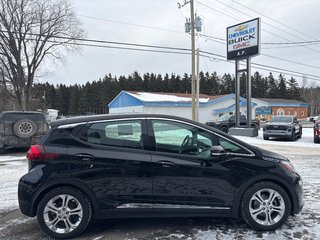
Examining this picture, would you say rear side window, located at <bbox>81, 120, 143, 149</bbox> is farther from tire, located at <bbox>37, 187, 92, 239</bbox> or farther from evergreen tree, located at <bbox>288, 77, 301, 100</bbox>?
evergreen tree, located at <bbox>288, 77, 301, 100</bbox>

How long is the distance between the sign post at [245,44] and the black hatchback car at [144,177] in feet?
60.5

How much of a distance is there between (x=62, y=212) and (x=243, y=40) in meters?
20.8

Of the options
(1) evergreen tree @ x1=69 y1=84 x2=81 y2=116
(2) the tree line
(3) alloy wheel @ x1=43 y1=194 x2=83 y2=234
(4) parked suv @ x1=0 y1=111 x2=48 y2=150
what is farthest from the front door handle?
(1) evergreen tree @ x1=69 y1=84 x2=81 y2=116

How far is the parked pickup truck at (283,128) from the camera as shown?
19.8m

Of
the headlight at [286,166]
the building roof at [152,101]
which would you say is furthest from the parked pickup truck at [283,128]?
the building roof at [152,101]

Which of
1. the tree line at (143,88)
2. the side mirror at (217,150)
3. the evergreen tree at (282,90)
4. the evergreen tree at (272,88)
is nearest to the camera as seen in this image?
the side mirror at (217,150)

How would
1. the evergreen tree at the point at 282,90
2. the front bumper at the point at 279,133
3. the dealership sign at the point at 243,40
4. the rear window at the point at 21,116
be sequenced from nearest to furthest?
1. the rear window at the point at 21,116
2. the front bumper at the point at 279,133
3. the dealership sign at the point at 243,40
4. the evergreen tree at the point at 282,90

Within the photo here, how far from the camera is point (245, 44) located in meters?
22.4

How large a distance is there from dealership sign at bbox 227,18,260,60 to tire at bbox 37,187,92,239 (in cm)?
1968

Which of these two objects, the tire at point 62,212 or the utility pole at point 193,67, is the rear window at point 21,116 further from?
the utility pole at point 193,67

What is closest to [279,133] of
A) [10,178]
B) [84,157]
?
[10,178]

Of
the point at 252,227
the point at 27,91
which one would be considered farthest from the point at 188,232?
the point at 27,91

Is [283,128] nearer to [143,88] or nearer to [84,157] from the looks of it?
[84,157]

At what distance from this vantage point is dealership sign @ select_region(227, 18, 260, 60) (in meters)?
21.6
